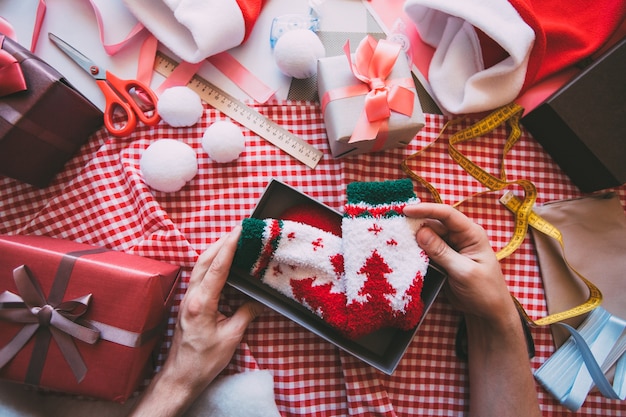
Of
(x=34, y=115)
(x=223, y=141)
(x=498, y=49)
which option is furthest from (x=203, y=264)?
(x=498, y=49)

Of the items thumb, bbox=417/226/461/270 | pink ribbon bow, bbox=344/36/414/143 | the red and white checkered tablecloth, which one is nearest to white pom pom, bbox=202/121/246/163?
the red and white checkered tablecloth

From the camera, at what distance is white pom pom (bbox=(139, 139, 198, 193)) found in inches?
37.1

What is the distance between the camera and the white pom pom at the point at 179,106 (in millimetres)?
958

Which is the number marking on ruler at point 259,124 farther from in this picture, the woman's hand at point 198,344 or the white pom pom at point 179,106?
the woman's hand at point 198,344

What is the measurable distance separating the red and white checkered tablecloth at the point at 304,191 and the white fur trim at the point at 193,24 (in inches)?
6.6

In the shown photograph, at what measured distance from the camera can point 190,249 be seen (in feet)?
3.19

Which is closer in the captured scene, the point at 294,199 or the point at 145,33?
the point at 294,199

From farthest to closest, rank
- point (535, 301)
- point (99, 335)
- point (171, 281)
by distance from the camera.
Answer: point (535, 301) → point (171, 281) → point (99, 335)

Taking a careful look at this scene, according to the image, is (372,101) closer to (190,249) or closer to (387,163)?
(387,163)

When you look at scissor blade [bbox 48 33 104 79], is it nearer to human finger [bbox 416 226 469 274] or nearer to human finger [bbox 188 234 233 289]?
human finger [bbox 188 234 233 289]

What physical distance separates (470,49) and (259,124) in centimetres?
63

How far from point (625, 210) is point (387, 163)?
27.8 inches

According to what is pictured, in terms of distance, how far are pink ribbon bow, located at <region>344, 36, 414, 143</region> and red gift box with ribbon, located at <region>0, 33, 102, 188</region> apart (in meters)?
0.69

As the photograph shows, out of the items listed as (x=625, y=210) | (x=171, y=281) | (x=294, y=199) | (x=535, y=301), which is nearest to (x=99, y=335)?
(x=171, y=281)
